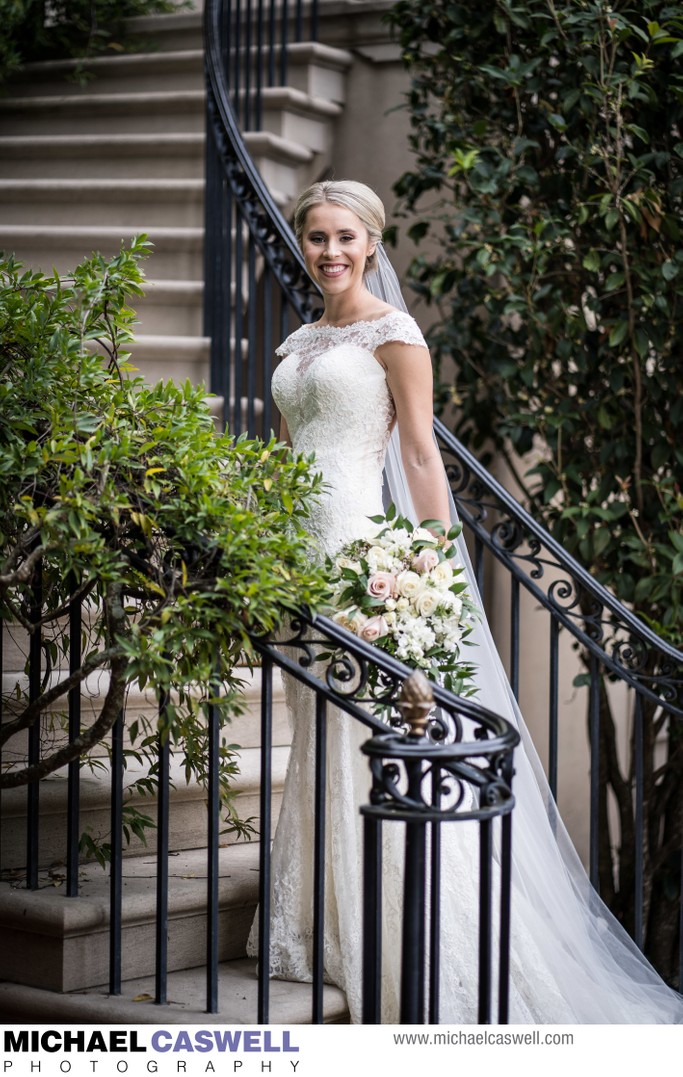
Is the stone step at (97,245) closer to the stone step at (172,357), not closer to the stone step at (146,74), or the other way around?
the stone step at (172,357)

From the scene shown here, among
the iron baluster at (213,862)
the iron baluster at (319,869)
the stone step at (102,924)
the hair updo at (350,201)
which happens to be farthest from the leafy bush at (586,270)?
the iron baluster at (213,862)

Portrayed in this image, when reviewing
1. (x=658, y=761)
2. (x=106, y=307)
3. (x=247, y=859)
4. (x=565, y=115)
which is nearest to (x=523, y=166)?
(x=565, y=115)

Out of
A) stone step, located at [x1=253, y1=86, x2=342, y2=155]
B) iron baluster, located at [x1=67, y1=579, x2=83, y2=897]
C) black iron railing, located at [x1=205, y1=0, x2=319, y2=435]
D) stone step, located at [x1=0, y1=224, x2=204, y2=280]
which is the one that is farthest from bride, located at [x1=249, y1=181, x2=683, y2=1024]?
stone step, located at [x1=253, y1=86, x2=342, y2=155]

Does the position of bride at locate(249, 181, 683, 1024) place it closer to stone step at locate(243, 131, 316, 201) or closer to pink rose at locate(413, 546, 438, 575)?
pink rose at locate(413, 546, 438, 575)

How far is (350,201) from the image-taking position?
3057 mm

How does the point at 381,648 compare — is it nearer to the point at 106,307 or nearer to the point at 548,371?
the point at 106,307

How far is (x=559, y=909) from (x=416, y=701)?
132 cm

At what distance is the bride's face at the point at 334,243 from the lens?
10.0ft

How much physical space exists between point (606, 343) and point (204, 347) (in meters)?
1.55

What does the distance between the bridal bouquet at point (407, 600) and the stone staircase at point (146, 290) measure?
0.83 meters

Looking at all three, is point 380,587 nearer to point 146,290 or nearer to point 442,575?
point 442,575

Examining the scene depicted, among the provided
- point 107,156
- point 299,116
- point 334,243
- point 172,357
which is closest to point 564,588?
point 334,243

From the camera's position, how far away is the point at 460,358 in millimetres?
4844

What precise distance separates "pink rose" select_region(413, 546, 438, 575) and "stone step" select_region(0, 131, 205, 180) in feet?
11.7
